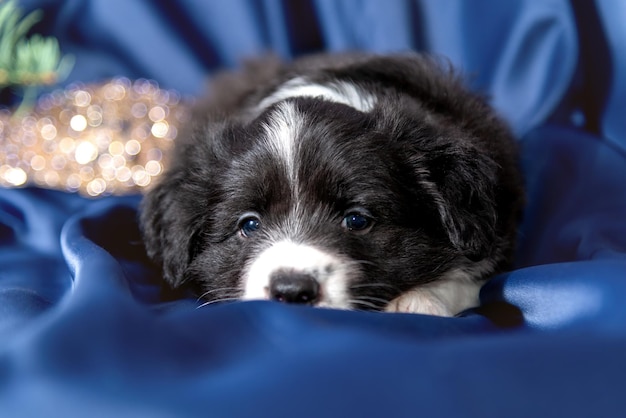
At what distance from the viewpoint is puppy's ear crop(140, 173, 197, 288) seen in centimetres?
254

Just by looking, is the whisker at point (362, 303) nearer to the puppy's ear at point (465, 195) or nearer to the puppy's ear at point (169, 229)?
the puppy's ear at point (465, 195)

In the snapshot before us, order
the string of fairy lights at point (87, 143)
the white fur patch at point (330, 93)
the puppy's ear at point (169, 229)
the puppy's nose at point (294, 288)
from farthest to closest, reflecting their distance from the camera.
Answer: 1. the string of fairy lights at point (87, 143)
2. the white fur patch at point (330, 93)
3. the puppy's ear at point (169, 229)
4. the puppy's nose at point (294, 288)

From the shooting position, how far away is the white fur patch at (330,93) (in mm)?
2744

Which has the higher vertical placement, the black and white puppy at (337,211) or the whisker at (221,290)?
the black and white puppy at (337,211)

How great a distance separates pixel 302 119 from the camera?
2.40 metres

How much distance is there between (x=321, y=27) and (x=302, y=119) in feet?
7.97

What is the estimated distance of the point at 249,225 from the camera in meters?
2.44

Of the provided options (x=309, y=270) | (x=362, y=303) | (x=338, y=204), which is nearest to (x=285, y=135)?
(x=338, y=204)

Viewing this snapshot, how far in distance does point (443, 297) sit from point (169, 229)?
982 millimetres

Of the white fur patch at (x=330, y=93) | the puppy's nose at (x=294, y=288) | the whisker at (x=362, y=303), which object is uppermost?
the white fur patch at (x=330, y=93)

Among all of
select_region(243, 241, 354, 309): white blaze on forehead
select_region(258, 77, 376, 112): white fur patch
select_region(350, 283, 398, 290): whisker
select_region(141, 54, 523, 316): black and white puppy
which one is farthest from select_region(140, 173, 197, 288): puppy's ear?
select_region(350, 283, 398, 290): whisker

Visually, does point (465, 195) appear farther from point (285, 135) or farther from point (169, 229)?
point (169, 229)

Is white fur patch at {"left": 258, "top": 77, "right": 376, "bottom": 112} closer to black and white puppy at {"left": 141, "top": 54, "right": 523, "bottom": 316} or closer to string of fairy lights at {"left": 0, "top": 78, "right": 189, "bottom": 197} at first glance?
black and white puppy at {"left": 141, "top": 54, "right": 523, "bottom": 316}

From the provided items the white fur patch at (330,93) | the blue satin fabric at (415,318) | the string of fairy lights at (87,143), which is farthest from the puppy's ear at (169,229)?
the string of fairy lights at (87,143)
